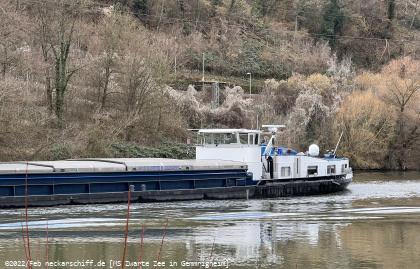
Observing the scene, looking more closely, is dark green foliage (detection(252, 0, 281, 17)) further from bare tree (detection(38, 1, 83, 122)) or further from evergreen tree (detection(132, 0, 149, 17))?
bare tree (detection(38, 1, 83, 122))

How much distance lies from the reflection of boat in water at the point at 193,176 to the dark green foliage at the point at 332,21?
2461 inches

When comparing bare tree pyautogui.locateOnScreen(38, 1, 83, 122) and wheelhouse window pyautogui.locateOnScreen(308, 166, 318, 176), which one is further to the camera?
bare tree pyautogui.locateOnScreen(38, 1, 83, 122)

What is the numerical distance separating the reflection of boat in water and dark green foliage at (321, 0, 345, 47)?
205 feet

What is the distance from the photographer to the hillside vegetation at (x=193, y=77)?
5238cm

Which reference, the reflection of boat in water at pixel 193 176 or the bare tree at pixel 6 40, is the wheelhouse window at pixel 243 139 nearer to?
the reflection of boat in water at pixel 193 176

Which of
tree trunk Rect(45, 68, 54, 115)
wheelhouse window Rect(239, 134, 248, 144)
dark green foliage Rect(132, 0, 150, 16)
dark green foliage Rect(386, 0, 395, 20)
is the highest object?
dark green foliage Rect(386, 0, 395, 20)

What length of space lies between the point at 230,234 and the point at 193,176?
1148 cm

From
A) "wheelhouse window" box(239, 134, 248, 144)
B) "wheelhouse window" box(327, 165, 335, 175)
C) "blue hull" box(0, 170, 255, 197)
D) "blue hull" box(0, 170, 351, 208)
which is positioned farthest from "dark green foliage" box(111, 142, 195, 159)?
"blue hull" box(0, 170, 351, 208)

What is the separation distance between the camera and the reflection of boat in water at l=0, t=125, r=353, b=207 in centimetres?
3356

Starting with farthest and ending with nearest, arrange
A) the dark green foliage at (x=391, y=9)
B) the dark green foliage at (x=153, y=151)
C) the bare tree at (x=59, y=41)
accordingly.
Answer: the dark green foliage at (x=391, y=9) → the bare tree at (x=59, y=41) → the dark green foliage at (x=153, y=151)

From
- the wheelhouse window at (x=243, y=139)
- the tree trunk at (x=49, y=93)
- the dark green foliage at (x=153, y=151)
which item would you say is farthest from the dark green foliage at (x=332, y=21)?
the wheelhouse window at (x=243, y=139)

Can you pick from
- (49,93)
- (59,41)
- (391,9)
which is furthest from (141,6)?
(49,93)

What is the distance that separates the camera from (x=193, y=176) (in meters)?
38.1

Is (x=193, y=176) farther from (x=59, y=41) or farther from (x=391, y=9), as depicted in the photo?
(x=391, y=9)
